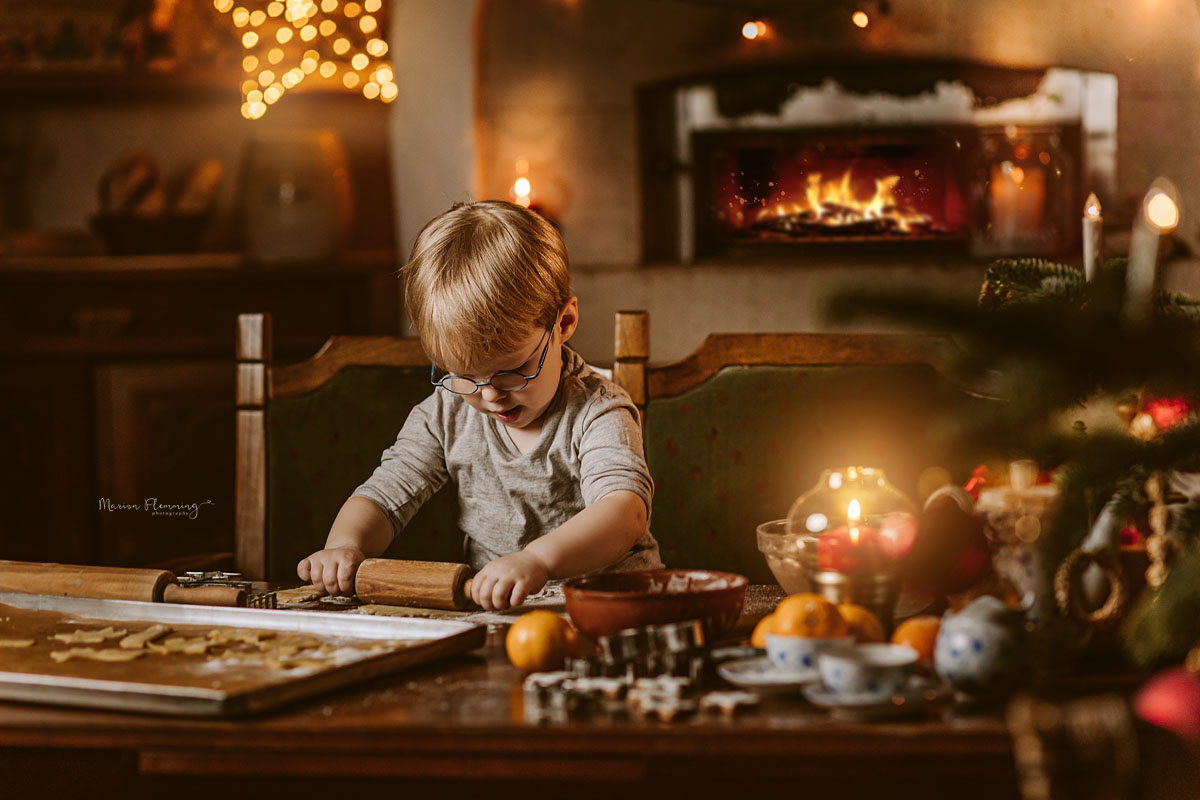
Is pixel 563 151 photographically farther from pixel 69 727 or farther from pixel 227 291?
pixel 69 727

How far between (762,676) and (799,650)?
0.03 metres

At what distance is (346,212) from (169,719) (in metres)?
2.69

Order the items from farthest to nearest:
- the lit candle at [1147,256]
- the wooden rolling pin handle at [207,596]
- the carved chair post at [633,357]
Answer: the carved chair post at [633,357] < the wooden rolling pin handle at [207,596] < the lit candle at [1147,256]

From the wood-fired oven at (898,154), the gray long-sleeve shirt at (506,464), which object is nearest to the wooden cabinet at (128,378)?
the wood-fired oven at (898,154)

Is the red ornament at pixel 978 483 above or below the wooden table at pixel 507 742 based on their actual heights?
above

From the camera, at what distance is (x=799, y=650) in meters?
0.82

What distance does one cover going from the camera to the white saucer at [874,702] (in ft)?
2.45

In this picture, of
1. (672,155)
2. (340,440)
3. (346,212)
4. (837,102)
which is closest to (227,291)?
(346,212)

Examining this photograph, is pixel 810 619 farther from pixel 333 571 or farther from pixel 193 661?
pixel 333 571

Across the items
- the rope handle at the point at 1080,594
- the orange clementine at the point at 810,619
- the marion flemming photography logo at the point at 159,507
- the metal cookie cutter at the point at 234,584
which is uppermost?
the rope handle at the point at 1080,594

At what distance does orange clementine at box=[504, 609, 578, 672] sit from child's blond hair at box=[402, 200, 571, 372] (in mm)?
512

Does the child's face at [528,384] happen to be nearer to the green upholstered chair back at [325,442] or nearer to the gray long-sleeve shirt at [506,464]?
the gray long-sleeve shirt at [506,464]

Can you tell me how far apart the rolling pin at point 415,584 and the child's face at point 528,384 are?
0.31 meters

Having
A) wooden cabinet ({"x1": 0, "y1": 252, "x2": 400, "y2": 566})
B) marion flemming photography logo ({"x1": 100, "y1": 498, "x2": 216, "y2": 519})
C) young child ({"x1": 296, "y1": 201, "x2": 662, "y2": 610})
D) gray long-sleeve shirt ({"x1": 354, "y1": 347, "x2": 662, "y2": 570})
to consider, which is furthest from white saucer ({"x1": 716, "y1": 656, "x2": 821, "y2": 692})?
marion flemming photography logo ({"x1": 100, "y1": 498, "x2": 216, "y2": 519})
